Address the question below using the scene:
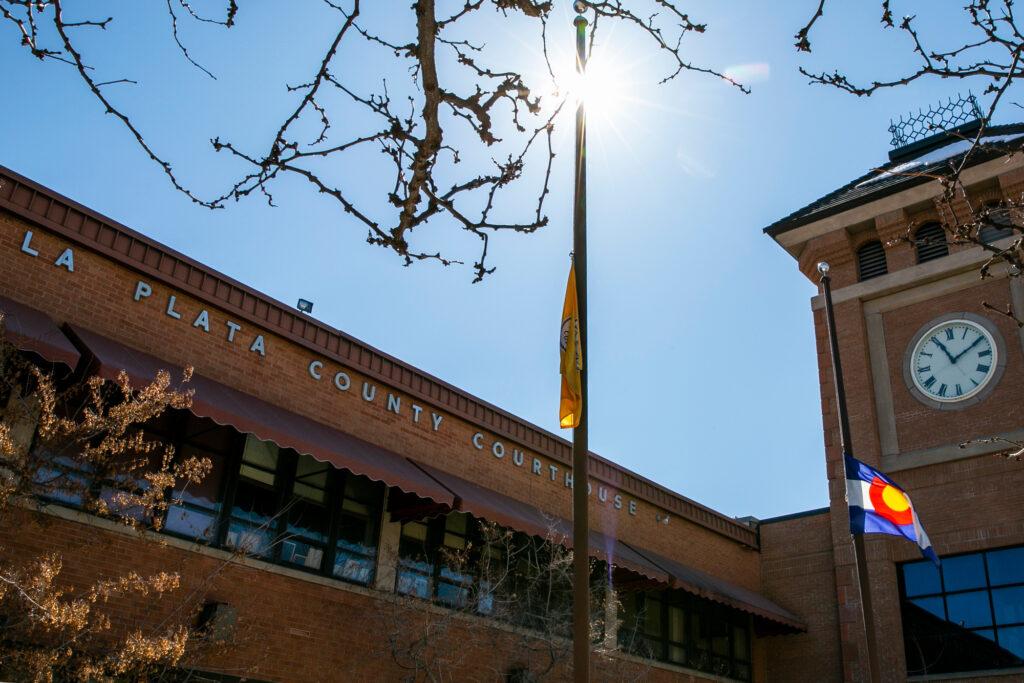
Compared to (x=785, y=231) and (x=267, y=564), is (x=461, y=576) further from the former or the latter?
(x=785, y=231)

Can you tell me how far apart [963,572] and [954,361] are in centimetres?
473

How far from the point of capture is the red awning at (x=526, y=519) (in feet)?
52.4

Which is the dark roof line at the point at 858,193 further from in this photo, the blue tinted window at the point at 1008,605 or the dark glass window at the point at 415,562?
the dark glass window at the point at 415,562

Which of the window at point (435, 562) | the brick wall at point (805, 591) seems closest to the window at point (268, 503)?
the window at point (435, 562)

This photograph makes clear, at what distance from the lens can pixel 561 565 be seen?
1694cm

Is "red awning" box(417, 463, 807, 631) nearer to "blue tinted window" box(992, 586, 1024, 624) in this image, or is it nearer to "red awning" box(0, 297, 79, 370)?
"blue tinted window" box(992, 586, 1024, 624)

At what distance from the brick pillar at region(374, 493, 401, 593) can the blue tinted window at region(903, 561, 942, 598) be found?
39.5 ft

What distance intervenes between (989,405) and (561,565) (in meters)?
11.2

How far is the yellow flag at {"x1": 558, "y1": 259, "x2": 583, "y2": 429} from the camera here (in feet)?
27.5

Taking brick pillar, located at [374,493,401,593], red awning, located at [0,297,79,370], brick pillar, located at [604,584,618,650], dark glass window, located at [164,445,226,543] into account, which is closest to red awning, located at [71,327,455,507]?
red awning, located at [0,297,79,370]

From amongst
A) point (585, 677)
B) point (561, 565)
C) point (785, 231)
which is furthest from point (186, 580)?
point (785, 231)

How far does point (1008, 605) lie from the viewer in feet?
66.5

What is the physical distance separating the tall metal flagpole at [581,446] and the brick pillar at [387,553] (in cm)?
749

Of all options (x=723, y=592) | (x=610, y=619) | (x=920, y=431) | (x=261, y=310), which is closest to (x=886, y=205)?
(x=920, y=431)
